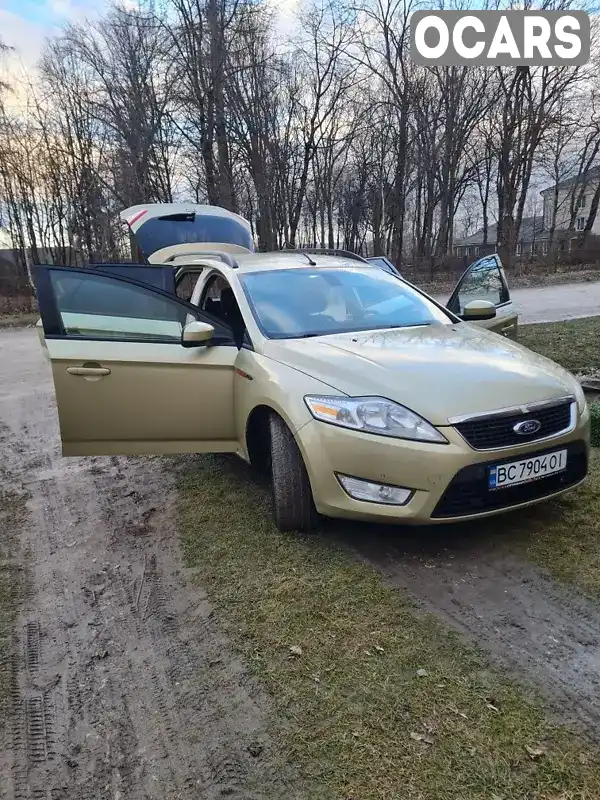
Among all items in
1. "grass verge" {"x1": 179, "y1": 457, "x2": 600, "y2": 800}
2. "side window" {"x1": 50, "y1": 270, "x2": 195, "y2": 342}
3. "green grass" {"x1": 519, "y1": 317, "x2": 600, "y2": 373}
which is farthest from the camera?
"green grass" {"x1": 519, "y1": 317, "x2": 600, "y2": 373}

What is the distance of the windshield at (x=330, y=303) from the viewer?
12.9 ft

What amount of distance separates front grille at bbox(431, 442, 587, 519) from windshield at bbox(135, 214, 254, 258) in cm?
587

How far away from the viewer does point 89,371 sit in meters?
3.81

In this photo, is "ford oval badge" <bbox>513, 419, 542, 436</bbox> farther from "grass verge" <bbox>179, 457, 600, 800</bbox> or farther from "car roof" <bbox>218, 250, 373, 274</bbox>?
"car roof" <bbox>218, 250, 373, 274</bbox>

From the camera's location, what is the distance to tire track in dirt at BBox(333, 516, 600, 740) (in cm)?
222

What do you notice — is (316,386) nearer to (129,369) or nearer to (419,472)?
(419,472)

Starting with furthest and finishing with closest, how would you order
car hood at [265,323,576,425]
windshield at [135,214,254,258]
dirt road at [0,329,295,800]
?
windshield at [135,214,254,258], car hood at [265,323,576,425], dirt road at [0,329,295,800]

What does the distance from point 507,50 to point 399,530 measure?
53.5 ft

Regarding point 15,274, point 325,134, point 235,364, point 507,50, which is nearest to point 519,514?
point 235,364

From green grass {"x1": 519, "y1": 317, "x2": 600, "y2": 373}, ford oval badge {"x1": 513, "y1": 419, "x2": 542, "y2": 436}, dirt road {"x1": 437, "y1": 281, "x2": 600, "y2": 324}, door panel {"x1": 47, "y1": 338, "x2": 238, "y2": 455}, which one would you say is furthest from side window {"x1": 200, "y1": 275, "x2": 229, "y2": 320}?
dirt road {"x1": 437, "y1": 281, "x2": 600, "y2": 324}

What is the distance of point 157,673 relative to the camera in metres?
2.46

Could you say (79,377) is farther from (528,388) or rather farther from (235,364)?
(528,388)

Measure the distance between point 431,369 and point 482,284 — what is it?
339 centimetres

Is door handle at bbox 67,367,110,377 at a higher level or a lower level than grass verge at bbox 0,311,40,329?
higher
